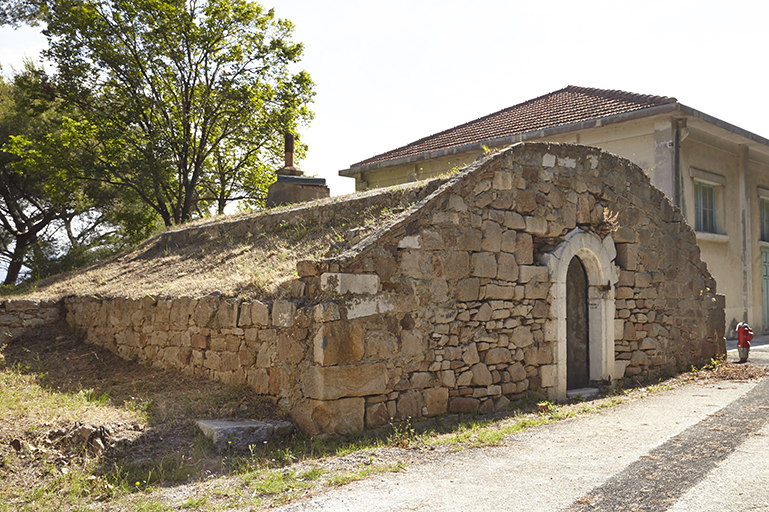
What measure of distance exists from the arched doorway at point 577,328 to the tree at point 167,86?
44.2ft

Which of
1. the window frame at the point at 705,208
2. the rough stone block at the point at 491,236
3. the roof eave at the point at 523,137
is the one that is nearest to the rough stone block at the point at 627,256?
the rough stone block at the point at 491,236

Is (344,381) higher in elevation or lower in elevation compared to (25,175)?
lower

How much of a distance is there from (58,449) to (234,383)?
1.87m

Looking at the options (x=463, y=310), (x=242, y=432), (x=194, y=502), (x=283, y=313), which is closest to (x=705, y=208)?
(x=463, y=310)

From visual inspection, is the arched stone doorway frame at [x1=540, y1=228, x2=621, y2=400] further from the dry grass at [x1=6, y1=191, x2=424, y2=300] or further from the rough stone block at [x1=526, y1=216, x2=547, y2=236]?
the dry grass at [x1=6, y1=191, x2=424, y2=300]

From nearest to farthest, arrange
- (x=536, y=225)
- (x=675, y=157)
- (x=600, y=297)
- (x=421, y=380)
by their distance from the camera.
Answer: (x=421, y=380)
(x=536, y=225)
(x=600, y=297)
(x=675, y=157)

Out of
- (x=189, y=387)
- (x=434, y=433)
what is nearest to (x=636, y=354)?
(x=434, y=433)

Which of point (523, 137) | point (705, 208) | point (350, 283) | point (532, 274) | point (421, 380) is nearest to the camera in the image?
point (350, 283)

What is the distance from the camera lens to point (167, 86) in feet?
62.1

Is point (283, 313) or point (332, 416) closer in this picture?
point (332, 416)

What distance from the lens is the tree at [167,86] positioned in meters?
17.6

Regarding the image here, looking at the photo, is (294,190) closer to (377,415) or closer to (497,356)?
(497,356)

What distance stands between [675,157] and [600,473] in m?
9.03

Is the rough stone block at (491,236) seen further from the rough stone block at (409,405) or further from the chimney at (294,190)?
the chimney at (294,190)
